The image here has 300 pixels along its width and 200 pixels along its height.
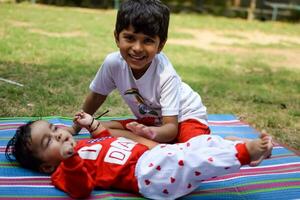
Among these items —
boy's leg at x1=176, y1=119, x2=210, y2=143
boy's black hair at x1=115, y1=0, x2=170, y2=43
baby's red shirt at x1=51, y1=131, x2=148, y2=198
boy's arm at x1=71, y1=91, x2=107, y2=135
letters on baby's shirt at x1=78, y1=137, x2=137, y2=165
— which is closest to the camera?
baby's red shirt at x1=51, y1=131, x2=148, y2=198

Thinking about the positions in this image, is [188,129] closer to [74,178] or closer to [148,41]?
[148,41]

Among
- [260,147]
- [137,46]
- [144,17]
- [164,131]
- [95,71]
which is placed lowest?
[95,71]

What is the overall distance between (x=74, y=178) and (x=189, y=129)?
2.82 ft

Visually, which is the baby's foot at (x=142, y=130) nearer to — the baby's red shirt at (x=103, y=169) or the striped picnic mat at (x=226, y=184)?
the baby's red shirt at (x=103, y=169)

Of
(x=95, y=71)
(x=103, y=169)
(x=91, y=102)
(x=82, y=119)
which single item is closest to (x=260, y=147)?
(x=103, y=169)

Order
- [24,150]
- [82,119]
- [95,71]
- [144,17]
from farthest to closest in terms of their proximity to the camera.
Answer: [95,71] → [82,119] → [144,17] → [24,150]

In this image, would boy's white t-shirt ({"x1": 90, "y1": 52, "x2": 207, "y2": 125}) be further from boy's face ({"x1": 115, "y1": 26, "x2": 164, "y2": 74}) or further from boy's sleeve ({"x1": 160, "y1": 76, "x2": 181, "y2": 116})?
boy's face ({"x1": 115, "y1": 26, "x2": 164, "y2": 74})

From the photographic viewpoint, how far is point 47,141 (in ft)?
7.42

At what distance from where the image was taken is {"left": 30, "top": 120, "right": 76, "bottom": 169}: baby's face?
2.25 meters

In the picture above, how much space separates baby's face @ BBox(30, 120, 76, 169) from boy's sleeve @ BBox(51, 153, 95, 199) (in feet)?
0.24

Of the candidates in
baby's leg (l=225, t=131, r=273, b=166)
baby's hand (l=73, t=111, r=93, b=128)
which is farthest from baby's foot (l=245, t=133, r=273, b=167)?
baby's hand (l=73, t=111, r=93, b=128)

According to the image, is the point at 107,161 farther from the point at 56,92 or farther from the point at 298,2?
the point at 298,2

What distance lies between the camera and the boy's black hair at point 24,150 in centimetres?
228

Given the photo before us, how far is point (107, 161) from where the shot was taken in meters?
2.35
